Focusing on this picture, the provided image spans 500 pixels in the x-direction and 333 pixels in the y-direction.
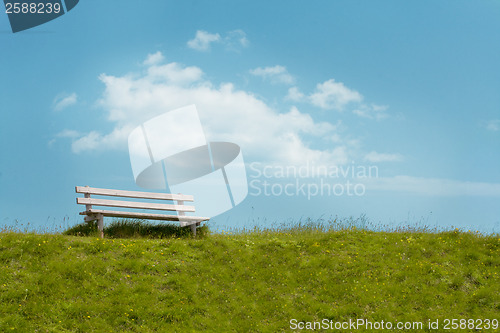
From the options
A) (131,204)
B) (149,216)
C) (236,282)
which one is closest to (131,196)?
(131,204)

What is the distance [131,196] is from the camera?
14.2 m

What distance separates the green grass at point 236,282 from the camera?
9438mm

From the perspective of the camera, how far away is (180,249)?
39.4ft

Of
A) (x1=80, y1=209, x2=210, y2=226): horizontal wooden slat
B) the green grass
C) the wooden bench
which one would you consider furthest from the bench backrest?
the green grass

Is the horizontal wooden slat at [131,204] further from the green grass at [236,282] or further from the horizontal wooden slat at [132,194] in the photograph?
the green grass at [236,282]

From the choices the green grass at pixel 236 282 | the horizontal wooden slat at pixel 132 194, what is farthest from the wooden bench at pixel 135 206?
the green grass at pixel 236 282

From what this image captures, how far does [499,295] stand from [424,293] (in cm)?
180

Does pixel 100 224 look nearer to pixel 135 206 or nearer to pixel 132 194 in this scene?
pixel 135 206

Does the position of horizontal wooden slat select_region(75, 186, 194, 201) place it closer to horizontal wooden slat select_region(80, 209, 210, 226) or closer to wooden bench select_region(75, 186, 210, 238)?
wooden bench select_region(75, 186, 210, 238)

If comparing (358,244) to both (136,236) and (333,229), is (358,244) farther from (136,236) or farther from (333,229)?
(136,236)

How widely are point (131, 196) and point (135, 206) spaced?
1.40ft

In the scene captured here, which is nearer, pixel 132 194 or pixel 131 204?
pixel 131 204

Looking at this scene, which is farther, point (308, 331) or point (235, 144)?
point (235, 144)

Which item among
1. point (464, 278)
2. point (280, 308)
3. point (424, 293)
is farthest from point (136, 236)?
point (464, 278)
